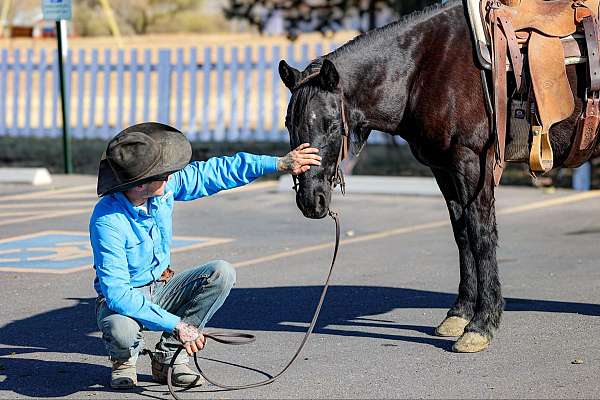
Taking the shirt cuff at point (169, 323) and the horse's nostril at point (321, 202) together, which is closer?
the shirt cuff at point (169, 323)

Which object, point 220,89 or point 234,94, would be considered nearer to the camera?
point 220,89

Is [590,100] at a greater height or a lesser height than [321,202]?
greater

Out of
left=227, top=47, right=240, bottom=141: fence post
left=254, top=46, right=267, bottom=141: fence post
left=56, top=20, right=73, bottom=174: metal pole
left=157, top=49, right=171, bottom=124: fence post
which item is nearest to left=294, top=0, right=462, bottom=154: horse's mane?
left=56, top=20, right=73, bottom=174: metal pole

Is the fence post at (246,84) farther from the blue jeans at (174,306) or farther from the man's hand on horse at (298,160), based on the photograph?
the blue jeans at (174,306)

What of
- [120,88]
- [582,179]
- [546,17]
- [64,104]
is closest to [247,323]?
[546,17]

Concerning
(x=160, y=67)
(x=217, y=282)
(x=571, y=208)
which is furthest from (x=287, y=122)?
(x=160, y=67)

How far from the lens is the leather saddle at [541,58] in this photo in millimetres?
6145

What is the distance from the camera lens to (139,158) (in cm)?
516

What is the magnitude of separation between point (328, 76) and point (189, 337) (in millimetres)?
1657

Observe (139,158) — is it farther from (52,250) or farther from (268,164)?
(52,250)

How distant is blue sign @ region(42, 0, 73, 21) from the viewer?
14.9 metres

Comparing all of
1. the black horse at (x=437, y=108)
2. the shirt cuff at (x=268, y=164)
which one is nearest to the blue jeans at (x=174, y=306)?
the shirt cuff at (x=268, y=164)

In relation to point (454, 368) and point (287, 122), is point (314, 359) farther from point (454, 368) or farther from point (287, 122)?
point (287, 122)

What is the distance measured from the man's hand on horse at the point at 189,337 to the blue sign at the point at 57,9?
1060 cm
